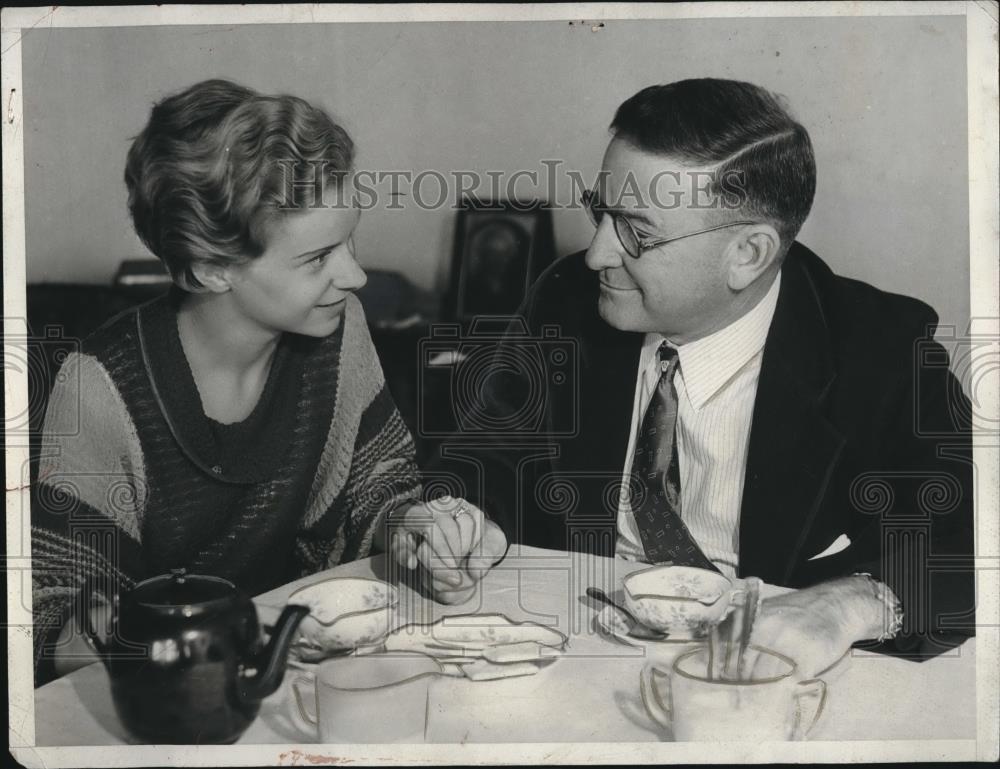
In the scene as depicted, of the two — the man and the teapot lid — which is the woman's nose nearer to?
the man

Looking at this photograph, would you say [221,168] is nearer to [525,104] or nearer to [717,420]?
[525,104]

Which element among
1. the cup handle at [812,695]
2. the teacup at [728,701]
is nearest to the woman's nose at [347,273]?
the teacup at [728,701]

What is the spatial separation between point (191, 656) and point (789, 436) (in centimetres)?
80

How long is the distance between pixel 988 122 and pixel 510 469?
0.80 meters

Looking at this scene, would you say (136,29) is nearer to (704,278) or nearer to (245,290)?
(245,290)

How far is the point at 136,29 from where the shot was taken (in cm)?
146

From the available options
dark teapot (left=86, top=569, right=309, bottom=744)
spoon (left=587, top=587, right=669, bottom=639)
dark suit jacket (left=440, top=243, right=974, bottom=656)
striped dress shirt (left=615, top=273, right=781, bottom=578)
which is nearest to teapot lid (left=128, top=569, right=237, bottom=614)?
dark teapot (left=86, top=569, right=309, bottom=744)

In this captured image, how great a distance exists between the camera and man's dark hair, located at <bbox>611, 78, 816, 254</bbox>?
4.56ft

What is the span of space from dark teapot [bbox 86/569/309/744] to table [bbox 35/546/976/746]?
8cm

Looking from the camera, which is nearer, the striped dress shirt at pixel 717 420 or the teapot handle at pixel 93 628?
the teapot handle at pixel 93 628

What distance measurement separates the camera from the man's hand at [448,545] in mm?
1433

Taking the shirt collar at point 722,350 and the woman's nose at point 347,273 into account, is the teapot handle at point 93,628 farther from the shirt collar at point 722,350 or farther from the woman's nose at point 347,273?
the shirt collar at point 722,350

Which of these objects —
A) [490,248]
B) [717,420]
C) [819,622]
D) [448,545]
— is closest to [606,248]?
[490,248]

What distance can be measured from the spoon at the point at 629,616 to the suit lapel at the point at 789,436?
0.57 ft
